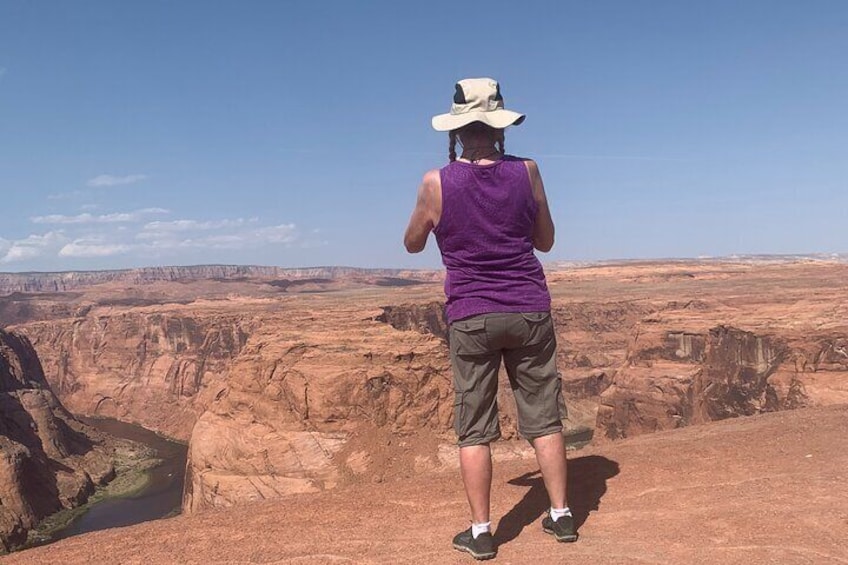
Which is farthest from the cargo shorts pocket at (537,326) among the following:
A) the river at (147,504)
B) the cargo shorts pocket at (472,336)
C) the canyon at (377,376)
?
the river at (147,504)

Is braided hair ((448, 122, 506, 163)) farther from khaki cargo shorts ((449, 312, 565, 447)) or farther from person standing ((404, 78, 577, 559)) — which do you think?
khaki cargo shorts ((449, 312, 565, 447))

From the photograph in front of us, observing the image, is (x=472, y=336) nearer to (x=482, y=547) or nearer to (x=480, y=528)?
(x=480, y=528)

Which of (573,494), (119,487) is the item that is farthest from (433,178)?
(119,487)

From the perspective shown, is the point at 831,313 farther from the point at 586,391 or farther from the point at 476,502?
the point at 476,502

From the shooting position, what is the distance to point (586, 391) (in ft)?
167

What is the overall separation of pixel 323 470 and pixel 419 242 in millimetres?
14829

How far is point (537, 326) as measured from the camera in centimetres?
381

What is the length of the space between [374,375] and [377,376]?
117mm

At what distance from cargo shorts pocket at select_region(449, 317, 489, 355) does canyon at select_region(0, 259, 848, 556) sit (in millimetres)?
3297

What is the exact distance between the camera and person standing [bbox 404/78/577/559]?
3.73 m

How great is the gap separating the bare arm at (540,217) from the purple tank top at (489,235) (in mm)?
45

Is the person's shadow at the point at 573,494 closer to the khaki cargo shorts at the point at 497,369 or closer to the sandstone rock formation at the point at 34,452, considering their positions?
the khaki cargo shorts at the point at 497,369

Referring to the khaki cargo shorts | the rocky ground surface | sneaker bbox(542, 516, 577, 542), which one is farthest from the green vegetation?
the khaki cargo shorts

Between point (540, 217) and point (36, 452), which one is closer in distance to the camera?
point (540, 217)
